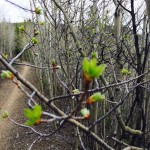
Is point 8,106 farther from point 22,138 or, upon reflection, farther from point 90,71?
point 90,71

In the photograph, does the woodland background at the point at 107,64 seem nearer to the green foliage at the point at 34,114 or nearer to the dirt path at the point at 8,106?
the green foliage at the point at 34,114

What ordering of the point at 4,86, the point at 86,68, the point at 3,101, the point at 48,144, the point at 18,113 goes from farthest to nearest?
the point at 4,86 → the point at 3,101 → the point at 18,113 → the point at 48,144 → the point at 86,68

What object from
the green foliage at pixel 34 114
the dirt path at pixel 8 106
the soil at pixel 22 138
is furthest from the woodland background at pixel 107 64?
the dirt path at pixel 8 106

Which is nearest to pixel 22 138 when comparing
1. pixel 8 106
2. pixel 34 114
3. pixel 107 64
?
pixel 107 64

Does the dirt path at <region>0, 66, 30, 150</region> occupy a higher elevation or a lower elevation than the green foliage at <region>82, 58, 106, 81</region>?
lower

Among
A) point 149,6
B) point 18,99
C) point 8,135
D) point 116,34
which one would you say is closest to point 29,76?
point 18,99

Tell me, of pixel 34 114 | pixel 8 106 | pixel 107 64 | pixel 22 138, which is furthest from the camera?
pixel 8 106

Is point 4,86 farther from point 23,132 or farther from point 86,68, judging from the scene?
point 86,68

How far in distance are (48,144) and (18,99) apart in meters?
7.96

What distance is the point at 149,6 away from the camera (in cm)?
137

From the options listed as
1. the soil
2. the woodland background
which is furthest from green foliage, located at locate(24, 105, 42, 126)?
the soil

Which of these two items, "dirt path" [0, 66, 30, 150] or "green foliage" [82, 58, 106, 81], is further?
"dirt path" [0, 66, 30, 150]

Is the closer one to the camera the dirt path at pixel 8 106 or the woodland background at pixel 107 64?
the woodland background at pixel 107 64

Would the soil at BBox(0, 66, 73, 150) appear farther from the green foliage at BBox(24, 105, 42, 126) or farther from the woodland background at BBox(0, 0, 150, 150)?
the green foliage at BBox(24, 105, 42, 126)
